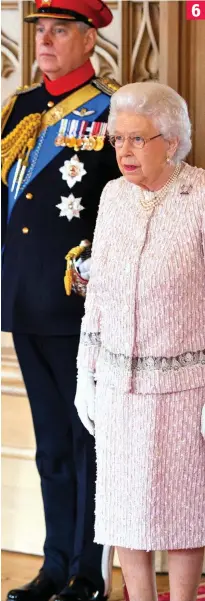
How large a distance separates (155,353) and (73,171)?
744mm

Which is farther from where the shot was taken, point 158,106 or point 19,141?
point 19,141

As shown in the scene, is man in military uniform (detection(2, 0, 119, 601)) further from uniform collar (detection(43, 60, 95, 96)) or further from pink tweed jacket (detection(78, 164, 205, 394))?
pink tweed jacket (detection(78, 164, 205, 394))

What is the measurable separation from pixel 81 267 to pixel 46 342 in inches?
9.6

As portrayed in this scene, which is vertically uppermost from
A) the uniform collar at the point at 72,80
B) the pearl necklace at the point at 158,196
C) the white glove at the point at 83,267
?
the uniform collar at the point at 72,80

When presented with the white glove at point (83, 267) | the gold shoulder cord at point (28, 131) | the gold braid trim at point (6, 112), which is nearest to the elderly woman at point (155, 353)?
the white glove at point (83, 267)

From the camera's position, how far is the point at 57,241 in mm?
3033

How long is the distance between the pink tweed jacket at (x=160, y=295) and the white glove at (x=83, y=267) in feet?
1.44

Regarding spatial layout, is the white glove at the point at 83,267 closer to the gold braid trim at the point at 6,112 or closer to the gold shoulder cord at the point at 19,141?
the gold shoulder cord at the point at 19,141

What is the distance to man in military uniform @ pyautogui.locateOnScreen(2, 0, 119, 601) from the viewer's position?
302cm

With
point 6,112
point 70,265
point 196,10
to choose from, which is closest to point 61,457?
point 70,265

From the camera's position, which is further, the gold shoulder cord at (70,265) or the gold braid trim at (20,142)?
the gold braid trim at (20,142)

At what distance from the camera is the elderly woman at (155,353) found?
7.97ft

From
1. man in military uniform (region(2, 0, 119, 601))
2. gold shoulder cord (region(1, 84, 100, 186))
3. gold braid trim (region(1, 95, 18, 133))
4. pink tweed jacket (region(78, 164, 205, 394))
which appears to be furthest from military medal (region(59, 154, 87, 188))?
pink tweed jacket (region(78, 164, 205, 394))

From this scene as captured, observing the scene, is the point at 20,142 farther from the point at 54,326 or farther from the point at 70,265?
the point at 54,326
